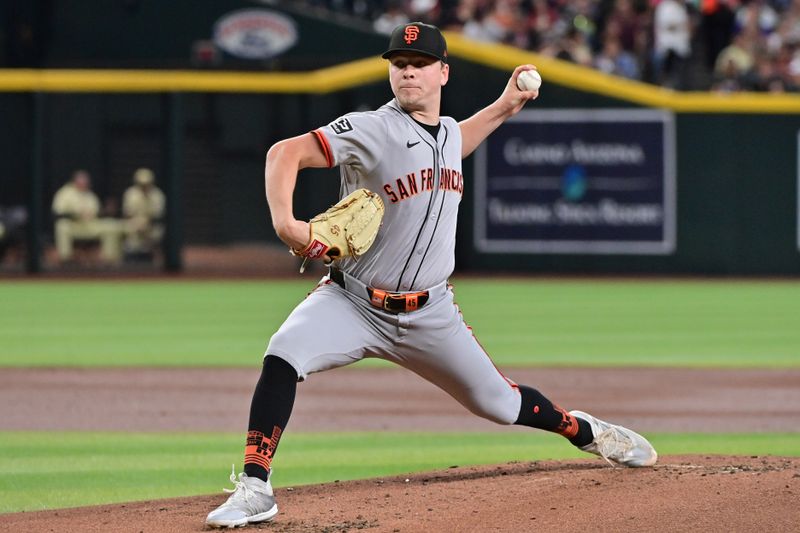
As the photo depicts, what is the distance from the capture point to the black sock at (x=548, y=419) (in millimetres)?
5656

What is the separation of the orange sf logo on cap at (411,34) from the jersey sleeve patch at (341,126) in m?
0.40

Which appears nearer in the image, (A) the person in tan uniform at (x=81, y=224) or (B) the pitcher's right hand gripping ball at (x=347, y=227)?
(B) the pitcher's right hand gripping ball at (x=347, y=227)

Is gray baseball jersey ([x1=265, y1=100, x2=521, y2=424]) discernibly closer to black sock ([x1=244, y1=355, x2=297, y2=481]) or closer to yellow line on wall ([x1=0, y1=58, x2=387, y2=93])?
black sock ([x1=244, y1=355, x2=297, y2=481])

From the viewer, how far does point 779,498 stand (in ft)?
16.7

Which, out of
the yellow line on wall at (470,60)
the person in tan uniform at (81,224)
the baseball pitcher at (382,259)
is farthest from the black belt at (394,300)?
the person in tan uniform at (81,224)

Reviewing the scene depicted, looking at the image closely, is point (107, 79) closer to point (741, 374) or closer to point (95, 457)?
point (741, 374)

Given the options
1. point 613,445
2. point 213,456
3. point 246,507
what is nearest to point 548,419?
point 613,445

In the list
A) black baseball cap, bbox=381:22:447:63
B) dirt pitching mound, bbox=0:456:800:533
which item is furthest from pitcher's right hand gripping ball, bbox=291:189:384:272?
dirt pitching mound, bbox=0:456:800:533

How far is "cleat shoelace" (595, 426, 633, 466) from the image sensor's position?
583cm

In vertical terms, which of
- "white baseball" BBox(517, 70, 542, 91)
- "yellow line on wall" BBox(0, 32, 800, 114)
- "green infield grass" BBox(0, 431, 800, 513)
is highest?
"yellow line on wall" BBox(0, 32, 800, 114)

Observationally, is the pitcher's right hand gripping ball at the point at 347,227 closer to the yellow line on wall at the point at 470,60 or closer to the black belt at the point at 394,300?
the black belt at the point at 394,300

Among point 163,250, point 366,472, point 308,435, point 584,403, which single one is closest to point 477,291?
point 163,250

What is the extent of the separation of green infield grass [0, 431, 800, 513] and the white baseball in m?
1.83

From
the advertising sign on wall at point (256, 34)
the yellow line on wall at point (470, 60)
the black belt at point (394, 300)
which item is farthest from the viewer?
the advertising sign on wall at point (256, 34)
